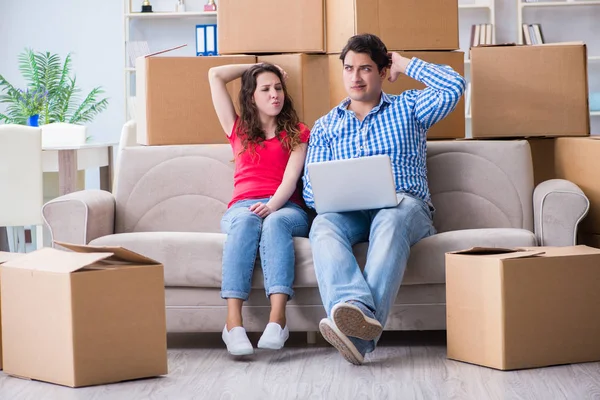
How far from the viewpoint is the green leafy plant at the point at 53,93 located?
5734 millimetres

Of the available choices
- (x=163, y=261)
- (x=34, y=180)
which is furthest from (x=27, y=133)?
(x=163, y=261)

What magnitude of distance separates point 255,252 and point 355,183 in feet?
1.20

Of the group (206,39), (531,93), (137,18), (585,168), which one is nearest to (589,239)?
(585,168)

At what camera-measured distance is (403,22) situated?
305cm

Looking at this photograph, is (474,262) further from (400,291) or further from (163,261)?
(163,261)

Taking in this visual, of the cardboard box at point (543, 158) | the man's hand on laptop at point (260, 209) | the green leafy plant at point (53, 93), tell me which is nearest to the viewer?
the man's hand on laptop at point (260, 209)

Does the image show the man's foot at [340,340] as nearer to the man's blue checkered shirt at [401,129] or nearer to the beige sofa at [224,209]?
the beige sofa at [224,209]

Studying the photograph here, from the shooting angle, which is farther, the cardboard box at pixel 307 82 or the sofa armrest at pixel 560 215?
the cardboard box at pixel 307 82

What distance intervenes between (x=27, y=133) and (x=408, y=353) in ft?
7.26

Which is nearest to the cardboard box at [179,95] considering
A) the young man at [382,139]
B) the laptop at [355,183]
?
the young man at [382,139]

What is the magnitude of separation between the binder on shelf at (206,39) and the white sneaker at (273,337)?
11.8 feet

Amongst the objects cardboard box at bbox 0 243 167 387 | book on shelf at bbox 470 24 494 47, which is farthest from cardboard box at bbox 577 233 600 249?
book on shelf at bbox 470 24 494 47

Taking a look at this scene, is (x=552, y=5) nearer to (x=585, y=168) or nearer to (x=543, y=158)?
(x=543, y=158)

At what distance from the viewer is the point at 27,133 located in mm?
3922
